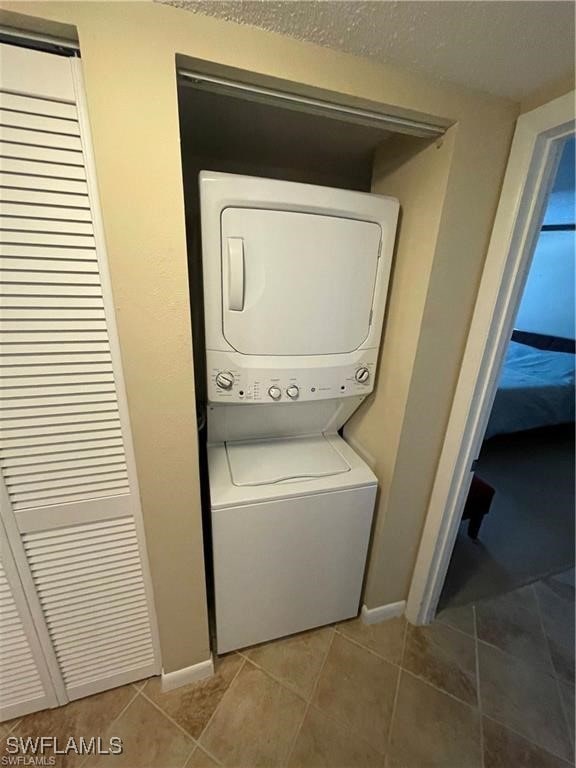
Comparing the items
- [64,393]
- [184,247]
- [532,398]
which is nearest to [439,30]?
[184,247]

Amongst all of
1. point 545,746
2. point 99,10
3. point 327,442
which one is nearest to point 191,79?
point 99,10

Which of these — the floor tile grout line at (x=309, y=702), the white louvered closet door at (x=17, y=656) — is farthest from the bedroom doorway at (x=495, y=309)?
the white louvered closet door at (x=17, y=656)

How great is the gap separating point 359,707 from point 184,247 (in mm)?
1755

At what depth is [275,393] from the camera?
1146 mm

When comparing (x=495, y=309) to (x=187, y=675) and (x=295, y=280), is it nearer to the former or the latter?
(x=295, y=280)

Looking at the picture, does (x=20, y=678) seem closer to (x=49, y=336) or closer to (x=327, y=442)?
(x=49, y=336)

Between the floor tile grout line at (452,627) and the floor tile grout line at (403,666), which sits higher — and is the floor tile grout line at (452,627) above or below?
above

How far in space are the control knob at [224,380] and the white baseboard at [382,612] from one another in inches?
51.0

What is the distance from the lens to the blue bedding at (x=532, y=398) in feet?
9.31

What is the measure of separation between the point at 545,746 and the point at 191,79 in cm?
Result: 241

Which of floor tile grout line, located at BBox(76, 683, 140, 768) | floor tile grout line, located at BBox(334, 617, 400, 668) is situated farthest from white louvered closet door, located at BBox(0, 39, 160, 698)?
floor tile grout line, located at BBox(334, 617, 400, 668)

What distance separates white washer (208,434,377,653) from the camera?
117 cm

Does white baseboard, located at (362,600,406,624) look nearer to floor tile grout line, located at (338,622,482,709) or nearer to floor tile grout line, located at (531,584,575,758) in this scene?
floor tile grout line, located at (338,622,482,709)

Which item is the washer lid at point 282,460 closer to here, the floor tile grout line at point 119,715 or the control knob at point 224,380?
the control knob at point 224,380
